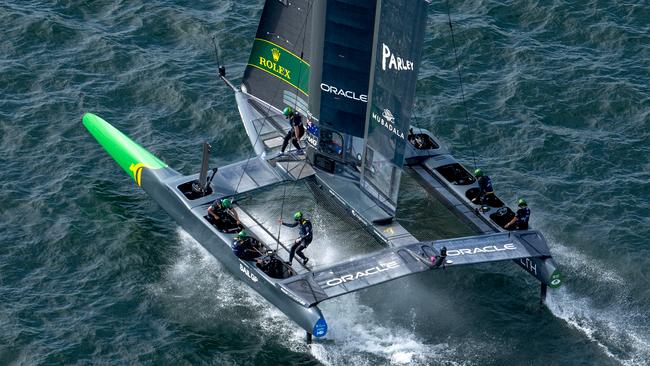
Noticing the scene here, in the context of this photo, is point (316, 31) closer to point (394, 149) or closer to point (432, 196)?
point (394, 149)

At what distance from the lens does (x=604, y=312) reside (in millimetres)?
38312

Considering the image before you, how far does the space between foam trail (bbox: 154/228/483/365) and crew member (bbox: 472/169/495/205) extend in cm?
553

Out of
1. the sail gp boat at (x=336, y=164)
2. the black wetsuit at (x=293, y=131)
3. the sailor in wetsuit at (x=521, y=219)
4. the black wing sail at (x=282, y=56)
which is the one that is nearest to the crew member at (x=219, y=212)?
the sail gp boat at (x=336, y=164)

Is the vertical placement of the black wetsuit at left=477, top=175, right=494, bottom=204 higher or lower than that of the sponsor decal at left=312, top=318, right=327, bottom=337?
higher

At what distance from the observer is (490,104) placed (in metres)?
48.2

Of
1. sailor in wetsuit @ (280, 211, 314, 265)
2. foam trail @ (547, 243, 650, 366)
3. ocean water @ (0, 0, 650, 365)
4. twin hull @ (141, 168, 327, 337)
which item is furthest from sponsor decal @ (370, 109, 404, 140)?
foam trail @ (547, 243, 650, 366)

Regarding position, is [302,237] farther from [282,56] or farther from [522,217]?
[282,56]

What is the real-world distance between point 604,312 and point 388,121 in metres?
8.95

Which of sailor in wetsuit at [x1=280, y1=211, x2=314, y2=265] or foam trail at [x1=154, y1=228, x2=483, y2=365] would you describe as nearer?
foam trail at [x1=154, y1=228, x2=483, y2=365]

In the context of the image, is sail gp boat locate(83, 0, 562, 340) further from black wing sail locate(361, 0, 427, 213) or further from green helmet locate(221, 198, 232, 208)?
green helmet locate(221, 198, 232, 208)

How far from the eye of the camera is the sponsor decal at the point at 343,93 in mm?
39888

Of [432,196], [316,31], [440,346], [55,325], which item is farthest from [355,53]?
[55,325]

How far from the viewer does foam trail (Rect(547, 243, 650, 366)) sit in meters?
36.8

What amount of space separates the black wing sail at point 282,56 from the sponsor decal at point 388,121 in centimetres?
526
